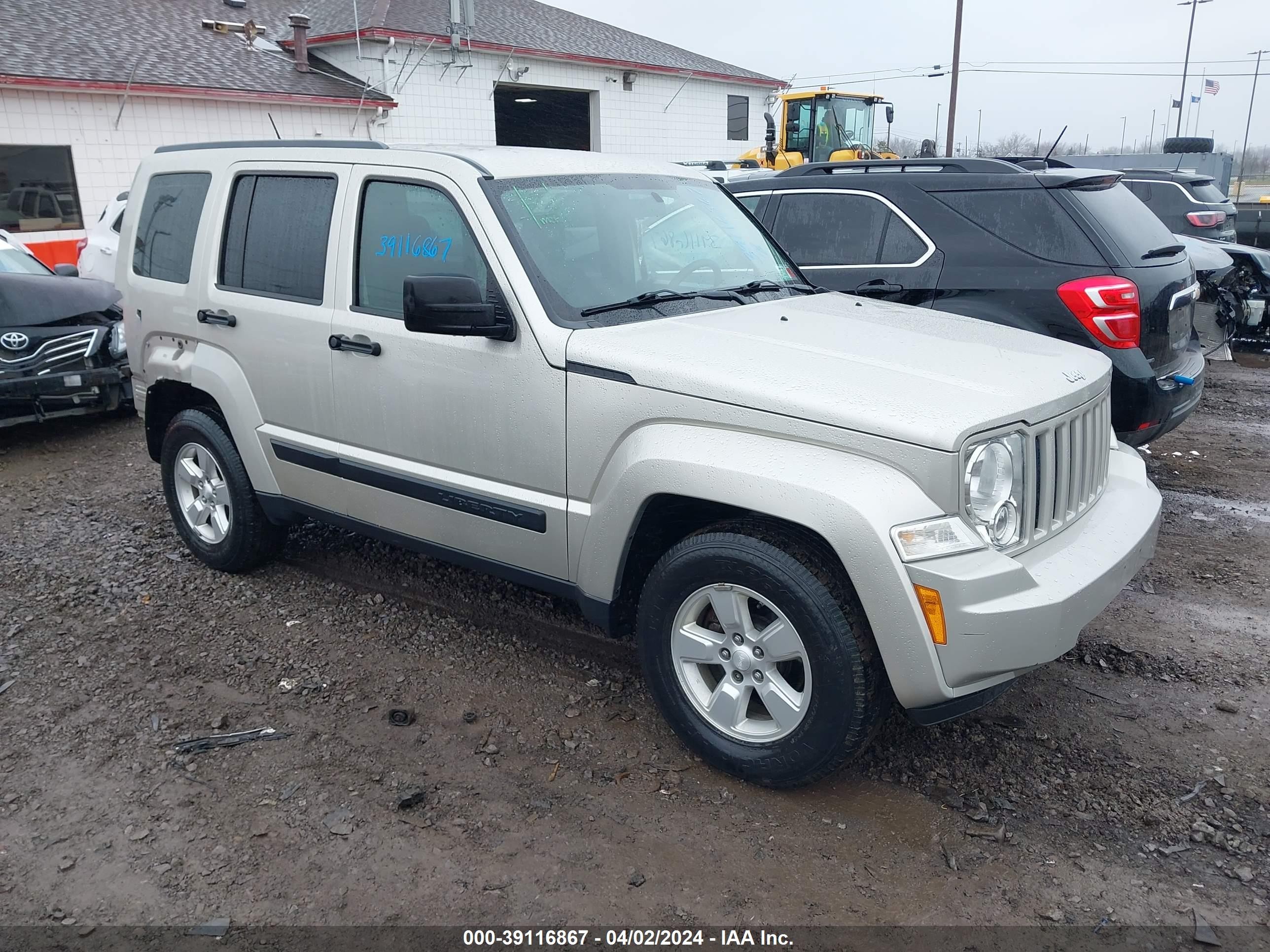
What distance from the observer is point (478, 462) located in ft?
12.3

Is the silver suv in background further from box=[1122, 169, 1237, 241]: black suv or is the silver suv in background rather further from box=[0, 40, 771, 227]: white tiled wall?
box=[1122, 169, 1237, 241]: black suv

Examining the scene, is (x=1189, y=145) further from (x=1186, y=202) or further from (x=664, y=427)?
(x=664, y=427)

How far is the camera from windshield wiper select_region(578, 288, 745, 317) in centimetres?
363

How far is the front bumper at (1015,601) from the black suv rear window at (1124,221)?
2935mm

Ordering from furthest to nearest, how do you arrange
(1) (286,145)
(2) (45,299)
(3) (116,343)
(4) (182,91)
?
(4) (182,91), (3) (116,343), (2) (45,299), (1) (286,145)

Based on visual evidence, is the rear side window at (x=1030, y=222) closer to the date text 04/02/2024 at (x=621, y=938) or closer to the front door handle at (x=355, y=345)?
the front door handle at (x=355, y=345)

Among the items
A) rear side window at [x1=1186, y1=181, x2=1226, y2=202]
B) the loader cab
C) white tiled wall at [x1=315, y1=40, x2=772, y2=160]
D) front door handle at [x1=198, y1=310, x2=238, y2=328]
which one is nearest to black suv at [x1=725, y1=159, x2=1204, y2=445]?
front door handle at [x1=198, y1=310, x2=238, y2=328]

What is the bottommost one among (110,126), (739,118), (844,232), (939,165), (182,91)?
(844,232)

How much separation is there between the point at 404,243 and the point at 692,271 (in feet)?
3.82

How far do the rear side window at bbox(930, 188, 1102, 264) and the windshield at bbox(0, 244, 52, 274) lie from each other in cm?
749

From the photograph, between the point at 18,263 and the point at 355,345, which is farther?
the point at 18,263

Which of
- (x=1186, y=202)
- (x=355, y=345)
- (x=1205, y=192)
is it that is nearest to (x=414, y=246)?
(x=355, y=345)

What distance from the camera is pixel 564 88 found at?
2425 centimetres

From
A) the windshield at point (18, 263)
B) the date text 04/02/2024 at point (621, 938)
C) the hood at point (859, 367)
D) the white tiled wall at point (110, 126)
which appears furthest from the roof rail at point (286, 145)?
the white tiled wall at point (110, 126)
